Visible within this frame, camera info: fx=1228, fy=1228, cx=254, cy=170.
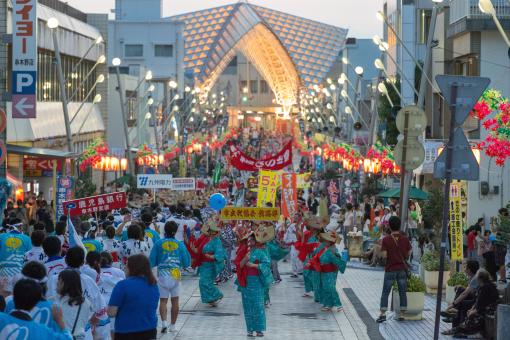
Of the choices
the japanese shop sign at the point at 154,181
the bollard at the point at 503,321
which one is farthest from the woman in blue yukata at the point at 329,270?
the japanese shop sign at the point at 154,181

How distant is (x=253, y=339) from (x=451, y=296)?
4339 millimetres

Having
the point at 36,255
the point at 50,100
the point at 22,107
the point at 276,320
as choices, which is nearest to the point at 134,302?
the point at 36,255

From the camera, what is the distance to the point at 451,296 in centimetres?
1948

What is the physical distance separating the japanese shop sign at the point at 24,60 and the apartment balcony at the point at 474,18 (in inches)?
469

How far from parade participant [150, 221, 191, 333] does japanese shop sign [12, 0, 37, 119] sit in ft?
46.8

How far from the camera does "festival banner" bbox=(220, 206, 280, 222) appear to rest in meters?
20.7

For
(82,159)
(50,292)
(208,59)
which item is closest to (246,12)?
(208,59)

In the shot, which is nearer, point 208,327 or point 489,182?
point 208,327

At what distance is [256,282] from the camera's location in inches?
677

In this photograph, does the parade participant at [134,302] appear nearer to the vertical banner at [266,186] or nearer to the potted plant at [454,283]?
the potted plant at [454,283]

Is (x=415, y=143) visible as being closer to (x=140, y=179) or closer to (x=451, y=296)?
(x=451, y=296)

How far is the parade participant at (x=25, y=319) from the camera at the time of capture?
7.94 metres

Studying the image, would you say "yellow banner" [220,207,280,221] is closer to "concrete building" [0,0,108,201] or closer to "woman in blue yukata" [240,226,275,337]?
"woman in blue yukata" [240,226,275,337]

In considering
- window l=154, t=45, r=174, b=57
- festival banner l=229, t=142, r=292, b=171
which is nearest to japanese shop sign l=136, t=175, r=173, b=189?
festival banner l=229, t=142, r=292, b=171
